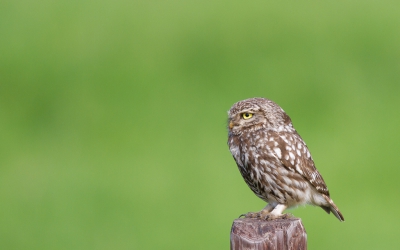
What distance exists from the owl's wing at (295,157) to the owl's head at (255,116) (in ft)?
0.33

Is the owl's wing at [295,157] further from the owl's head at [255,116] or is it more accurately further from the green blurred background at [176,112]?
the green blurred background at [176,112]

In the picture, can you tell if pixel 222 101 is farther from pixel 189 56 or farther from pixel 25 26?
pixel 25 26

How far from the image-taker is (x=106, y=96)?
1273cm

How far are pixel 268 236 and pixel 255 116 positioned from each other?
1.53 meters

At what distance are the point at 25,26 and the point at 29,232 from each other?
14.4 feet

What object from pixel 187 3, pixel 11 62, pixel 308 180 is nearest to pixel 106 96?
pixel 11 62

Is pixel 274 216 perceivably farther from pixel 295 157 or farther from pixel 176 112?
pixel 176 112

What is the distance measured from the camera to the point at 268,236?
4418 millimetres

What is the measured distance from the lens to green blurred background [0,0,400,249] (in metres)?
10.9

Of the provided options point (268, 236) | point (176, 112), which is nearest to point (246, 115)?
point (268, 236)

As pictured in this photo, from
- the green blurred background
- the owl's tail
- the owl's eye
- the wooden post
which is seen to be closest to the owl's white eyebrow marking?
the owl's eye

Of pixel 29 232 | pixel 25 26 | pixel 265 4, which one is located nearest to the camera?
pixel 29 232

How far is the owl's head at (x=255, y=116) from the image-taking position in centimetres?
575

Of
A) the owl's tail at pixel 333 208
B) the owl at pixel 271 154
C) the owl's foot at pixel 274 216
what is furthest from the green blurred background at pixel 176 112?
the owl's foot at pixel 274 216
